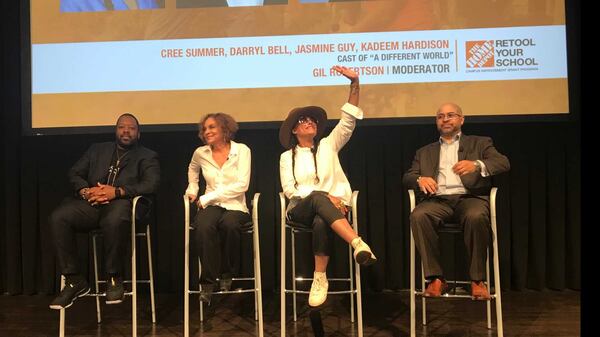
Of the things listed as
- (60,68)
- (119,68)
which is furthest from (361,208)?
(60,68)

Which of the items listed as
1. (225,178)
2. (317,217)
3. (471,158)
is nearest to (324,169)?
(317,217)

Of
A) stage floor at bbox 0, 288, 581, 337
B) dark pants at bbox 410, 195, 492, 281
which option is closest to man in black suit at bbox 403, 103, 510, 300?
dark pants at bbox 410, 195, 492, 281

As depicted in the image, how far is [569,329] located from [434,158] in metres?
1.14

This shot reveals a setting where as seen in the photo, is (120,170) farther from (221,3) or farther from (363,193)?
(363,193)

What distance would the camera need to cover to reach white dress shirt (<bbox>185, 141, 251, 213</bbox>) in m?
3.36

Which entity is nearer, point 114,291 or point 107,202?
point 114,291

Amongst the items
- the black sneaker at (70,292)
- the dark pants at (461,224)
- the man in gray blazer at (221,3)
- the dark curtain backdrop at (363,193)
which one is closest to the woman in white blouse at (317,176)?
the dark pants at (461,224)

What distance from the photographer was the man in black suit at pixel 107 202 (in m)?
3.14

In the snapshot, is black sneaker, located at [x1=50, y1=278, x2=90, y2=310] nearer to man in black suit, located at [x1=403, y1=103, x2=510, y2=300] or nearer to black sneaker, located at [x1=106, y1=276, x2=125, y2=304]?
black sneaker, located at [x1=106, y1=276, x2=125, y2=304]

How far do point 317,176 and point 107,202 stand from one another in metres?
1.17

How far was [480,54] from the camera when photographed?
3.92 m

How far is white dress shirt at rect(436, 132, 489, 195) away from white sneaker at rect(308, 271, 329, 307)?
792mm

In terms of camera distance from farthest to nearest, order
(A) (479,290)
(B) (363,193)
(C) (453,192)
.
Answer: (B) (363,193) → (C) (453,192) → (A) (479,290)

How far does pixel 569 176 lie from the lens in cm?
419
